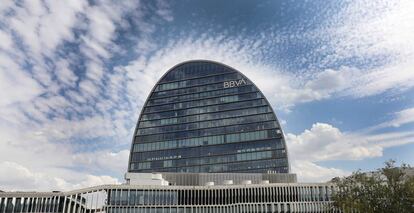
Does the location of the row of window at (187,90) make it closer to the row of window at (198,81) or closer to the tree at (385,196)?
the row of window at (198,81)

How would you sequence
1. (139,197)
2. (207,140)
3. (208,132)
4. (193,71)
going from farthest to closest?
(193,71)
(208,132)
(207,140)
(139,197)

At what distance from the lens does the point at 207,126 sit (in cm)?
16525

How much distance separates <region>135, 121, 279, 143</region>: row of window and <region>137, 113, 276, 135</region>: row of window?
55.7 inches

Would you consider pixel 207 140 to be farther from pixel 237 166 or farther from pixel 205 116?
pixel 237 166

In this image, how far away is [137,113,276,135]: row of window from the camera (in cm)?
15950

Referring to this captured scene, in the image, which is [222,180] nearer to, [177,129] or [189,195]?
→ [189,195]

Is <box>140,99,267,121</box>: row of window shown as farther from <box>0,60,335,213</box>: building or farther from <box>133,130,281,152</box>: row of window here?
<box>133,130,281,152</box>: row of window

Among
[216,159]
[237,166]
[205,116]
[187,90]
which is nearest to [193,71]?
[187,90]

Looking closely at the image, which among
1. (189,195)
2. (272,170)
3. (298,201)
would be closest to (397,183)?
(298,201)

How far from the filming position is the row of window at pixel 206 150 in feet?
509

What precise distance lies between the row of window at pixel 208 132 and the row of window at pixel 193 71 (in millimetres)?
26214

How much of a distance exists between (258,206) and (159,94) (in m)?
90.4

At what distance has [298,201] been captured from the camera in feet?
325

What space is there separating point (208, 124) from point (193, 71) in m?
26.9
